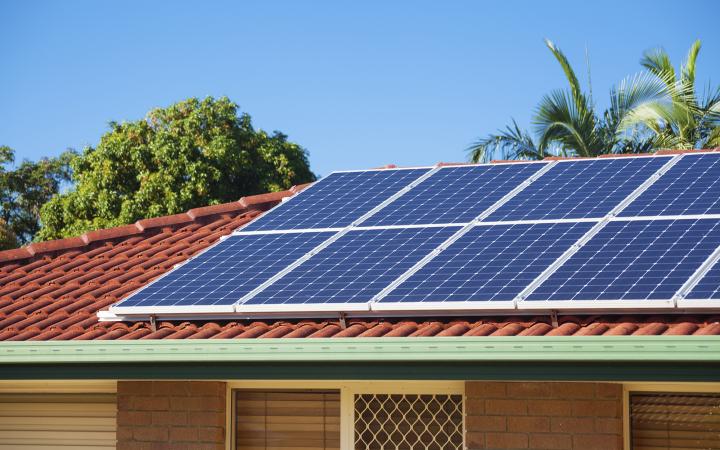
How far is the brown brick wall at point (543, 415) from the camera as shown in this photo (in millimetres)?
9859

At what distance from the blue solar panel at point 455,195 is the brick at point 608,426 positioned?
10.0ft

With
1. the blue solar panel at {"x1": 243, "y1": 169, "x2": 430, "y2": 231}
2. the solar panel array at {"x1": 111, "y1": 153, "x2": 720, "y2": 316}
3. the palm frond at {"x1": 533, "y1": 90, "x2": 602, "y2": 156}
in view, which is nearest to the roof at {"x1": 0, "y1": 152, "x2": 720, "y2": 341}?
the solar panel array at {"x1": 111, "y1": 153, "x2": 720, "y2": 316}

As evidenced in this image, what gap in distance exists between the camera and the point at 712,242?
1041cm

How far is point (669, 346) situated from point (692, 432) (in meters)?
1.53

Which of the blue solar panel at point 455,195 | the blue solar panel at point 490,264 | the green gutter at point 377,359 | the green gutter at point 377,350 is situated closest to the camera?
the green gutter at point 377,350

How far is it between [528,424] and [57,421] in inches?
191

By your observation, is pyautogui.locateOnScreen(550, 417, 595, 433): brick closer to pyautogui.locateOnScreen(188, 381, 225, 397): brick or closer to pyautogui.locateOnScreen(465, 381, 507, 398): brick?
pyautogui.locateOnScreen(465, 381, 507, 398): brick

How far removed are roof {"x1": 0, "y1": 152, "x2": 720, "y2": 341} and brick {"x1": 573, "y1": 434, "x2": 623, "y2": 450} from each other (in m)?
0.88

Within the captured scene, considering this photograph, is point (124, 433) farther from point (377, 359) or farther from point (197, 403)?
point (377, 359)

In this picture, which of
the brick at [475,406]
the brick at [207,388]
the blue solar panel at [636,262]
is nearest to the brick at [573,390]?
the brick at [475,406]

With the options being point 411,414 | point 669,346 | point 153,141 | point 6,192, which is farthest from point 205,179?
point 669,346

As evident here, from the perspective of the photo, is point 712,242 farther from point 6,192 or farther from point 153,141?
point 6,192

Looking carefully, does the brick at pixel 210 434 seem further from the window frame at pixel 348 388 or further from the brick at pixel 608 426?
the brick at pixel 608 426

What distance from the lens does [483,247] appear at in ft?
37.3
